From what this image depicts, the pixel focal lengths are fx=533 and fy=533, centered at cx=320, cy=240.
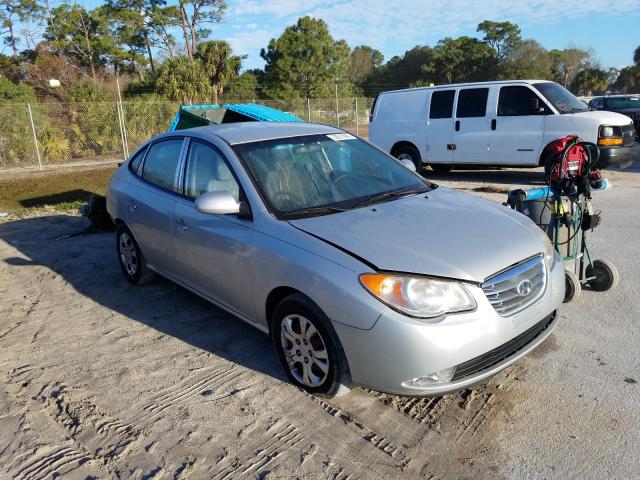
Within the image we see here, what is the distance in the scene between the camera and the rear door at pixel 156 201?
14.7 feet

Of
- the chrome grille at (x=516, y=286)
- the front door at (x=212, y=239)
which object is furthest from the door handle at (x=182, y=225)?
the chrome grille at (x=516, y=286)

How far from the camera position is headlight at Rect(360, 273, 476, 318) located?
271 centimetres

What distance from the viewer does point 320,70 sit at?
4306 cm

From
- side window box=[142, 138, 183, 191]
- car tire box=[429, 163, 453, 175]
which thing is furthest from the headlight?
car tire box=[429, 163, 453, 175]

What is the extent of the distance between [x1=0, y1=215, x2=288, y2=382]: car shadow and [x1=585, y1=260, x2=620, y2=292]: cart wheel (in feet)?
9.42

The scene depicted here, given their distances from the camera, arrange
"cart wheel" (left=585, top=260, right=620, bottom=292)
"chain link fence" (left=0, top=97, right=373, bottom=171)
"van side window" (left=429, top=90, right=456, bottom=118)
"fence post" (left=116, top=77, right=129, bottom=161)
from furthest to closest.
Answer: "fence post" (left=116, top=77, right=129, bottom=161) → "chain link fence" (left=0, top=97, right=373, bottom=171) → "van side window" (left=429, top=90, right=456, bottom=118) → "cart wheel" (left=585, top=260, right=620, bottom=292)

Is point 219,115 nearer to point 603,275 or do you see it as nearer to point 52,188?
point 52,188

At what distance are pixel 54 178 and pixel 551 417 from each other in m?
15.0

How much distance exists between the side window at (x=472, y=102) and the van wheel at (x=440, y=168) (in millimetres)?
1289

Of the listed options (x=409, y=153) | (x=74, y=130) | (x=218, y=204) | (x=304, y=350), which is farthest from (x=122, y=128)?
(x=304, y=350)

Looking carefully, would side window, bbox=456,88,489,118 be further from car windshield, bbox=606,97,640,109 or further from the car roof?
car windshield, bbox=606,97,640,109

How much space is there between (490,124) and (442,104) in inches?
46.3

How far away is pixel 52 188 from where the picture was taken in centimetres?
1270

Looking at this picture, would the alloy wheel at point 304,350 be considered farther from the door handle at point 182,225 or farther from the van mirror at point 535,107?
the van mirror at point 535,107
